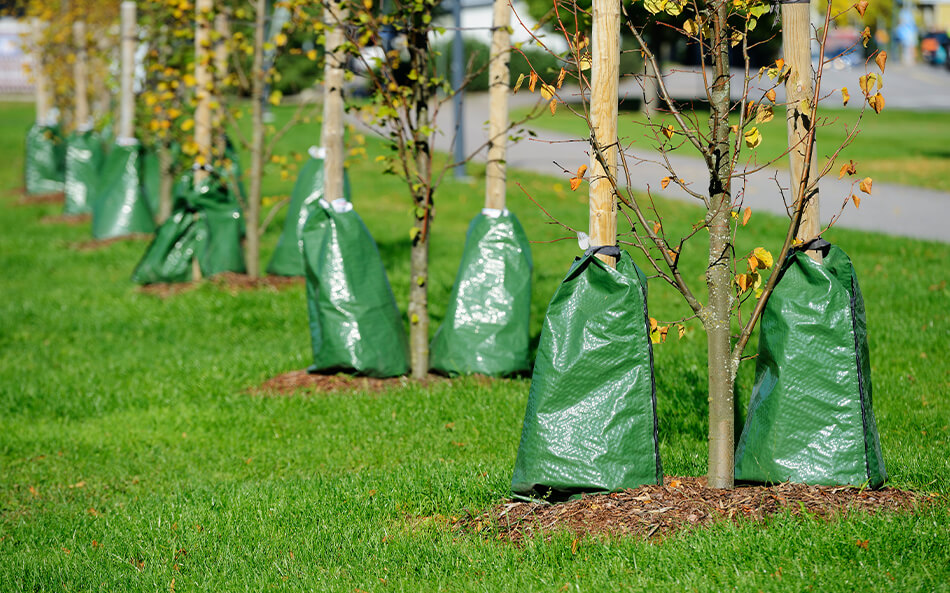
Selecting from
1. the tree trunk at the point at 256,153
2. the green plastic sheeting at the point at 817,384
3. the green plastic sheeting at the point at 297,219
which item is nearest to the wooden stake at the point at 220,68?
the tree trunk at the point at 256,153

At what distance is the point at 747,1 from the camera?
139 inches

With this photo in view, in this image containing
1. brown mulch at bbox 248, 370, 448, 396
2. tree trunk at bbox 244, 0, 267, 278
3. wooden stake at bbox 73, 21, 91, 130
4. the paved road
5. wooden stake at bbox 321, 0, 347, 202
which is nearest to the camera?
brown mulch at bbox 248, 370, 448, 396

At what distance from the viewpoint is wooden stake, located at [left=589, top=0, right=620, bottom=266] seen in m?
3.96

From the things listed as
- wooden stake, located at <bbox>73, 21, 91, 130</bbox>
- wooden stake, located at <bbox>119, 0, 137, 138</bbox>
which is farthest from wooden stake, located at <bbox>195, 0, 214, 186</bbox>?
wooden stake, located at <bbox>73, 21, 91, 130</bbox>

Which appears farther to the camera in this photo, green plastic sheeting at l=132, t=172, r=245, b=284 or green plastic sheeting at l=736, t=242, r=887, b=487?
green plastic sheeting at l=132, t=172, r=245, b=284

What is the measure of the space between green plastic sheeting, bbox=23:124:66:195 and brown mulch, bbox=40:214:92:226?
11.9 feet

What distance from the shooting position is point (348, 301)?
20.3ft

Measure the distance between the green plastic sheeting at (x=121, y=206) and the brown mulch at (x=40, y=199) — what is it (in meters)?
5.14

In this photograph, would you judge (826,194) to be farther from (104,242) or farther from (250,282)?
(104,242)

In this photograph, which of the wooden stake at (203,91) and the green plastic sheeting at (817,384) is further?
the wooden stake at (203,91)

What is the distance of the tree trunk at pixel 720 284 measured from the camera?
3.67m

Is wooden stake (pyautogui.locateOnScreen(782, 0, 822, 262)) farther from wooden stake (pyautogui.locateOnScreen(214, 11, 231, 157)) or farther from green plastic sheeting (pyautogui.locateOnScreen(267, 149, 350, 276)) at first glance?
wooden stake (pyautogui.locateOnScreen(214, 11, 231, 157))

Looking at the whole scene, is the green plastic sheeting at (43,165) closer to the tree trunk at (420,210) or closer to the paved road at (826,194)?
the paved road at (826,194)

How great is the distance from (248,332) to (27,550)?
393cm
